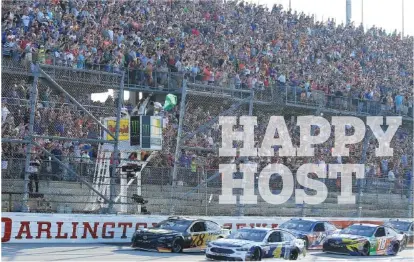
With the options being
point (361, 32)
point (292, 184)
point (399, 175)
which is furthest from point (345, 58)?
point (292, 184)

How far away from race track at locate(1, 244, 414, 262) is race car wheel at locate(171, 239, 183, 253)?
0.21m

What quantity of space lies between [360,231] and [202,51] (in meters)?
9.93

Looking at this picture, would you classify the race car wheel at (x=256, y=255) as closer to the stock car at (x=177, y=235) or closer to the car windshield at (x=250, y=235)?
the car windshield at (x=250, y=235)

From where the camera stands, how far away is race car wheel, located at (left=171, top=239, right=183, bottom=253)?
21.0 meters

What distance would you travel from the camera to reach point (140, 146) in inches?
877

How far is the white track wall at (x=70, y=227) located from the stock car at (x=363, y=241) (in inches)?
131

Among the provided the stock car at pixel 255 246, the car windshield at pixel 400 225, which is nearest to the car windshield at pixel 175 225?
the stock car at pixel 255 246

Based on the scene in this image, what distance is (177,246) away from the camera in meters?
21.1

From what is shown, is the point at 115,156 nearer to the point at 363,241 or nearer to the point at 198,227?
the point at 198,227

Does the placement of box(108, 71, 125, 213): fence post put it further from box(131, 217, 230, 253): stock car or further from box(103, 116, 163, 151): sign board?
box(131, 217, 230, 253): stock car

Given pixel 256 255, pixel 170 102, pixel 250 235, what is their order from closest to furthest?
pixel 256 255
pixel 250 235
pixel 170 102

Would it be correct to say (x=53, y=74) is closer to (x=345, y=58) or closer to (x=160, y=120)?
(x=160, y=120)

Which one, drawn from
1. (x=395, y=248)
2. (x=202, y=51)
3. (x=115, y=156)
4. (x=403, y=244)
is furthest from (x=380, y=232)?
(x=202, y=51)

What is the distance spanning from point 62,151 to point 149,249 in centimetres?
344
